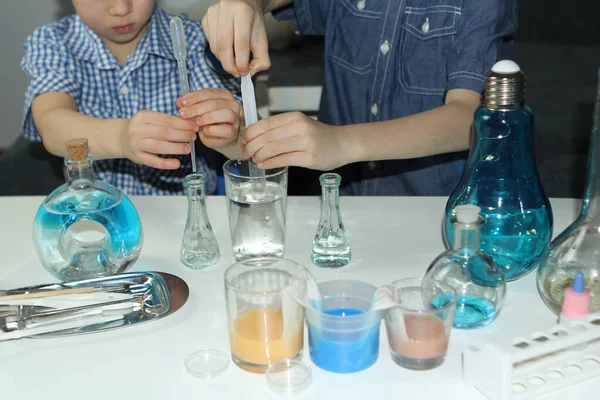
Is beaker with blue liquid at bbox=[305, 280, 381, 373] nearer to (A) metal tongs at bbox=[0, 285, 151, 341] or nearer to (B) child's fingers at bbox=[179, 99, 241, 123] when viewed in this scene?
(A) metal tongs at bbox=[0, 285, 151, 341]

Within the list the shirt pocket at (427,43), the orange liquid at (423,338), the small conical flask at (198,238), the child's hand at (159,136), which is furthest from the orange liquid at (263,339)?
the shirt pocket at (427,43)

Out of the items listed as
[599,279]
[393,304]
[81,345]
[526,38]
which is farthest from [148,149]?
[526,38]

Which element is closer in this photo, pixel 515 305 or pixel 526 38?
pixel 515 305

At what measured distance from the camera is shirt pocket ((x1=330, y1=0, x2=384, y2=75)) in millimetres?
1240

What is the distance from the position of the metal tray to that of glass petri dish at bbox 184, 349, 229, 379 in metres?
0.09

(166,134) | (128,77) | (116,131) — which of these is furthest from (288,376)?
(128,77)

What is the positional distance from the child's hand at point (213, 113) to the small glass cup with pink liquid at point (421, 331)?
430 millimetres

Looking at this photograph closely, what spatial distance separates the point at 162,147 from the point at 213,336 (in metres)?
0.34

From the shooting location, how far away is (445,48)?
1.18 meters

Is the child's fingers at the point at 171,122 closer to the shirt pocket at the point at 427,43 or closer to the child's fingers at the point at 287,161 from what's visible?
the child's fingers at the point at 287,161

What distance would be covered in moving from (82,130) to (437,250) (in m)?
0.66

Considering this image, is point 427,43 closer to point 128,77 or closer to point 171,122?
point 171,122

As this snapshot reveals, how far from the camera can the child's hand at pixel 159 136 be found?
3.13ft

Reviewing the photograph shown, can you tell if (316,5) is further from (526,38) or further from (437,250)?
(526,38)
